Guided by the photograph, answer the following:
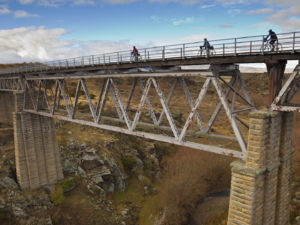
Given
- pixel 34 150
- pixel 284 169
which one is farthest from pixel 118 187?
pixel 284 169

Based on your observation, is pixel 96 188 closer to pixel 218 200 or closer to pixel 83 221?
pixel 83 221

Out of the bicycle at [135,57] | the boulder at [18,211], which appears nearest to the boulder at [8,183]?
the boulder at [18,211]

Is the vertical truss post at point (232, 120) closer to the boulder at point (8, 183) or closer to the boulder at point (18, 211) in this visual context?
the boulder at point (18, 211)

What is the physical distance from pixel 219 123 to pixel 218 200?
93.5 ft

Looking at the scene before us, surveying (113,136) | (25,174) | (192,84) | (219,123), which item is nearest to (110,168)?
(113,136)

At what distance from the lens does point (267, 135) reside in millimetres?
10039

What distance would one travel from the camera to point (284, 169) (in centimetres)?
1130

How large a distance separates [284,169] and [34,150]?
24598 millimetres

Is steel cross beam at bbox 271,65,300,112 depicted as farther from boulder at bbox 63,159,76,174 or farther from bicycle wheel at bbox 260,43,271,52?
A: boulder at bbox 63,159,76,174

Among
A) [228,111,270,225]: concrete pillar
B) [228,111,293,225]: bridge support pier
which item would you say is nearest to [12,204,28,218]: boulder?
[228,111,293,225]: bridge support pier

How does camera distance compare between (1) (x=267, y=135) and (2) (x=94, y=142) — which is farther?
(2) (x=94, y=142)

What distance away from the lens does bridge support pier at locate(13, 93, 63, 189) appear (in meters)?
26.2

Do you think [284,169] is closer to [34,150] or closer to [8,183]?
[34,150]

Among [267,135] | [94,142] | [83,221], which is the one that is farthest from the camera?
[94,142]
